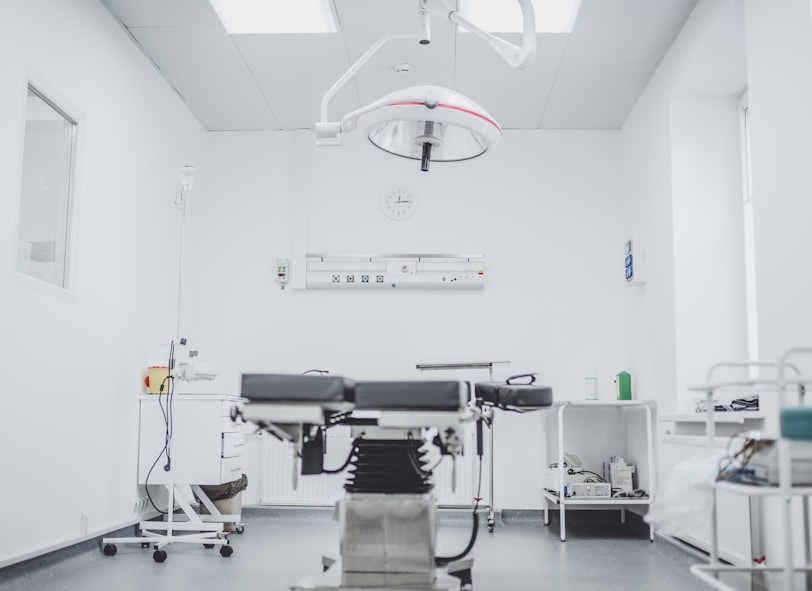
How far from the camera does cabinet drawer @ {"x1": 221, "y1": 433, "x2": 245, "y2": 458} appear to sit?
4637mm

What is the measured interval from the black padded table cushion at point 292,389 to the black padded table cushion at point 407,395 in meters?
0.08

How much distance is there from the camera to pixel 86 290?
4180 millimetres

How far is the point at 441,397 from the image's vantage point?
2.45 m

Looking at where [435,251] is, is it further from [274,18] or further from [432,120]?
[432,120]

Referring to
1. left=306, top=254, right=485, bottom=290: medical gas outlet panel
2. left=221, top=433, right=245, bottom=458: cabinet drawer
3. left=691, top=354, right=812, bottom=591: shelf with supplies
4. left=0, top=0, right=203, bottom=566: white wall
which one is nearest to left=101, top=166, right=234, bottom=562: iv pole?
left=0, top=0, right=203, bottom=566: white wall

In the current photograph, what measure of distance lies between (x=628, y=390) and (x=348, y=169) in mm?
2581

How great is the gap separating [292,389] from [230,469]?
249 cm

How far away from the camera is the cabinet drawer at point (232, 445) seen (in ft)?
15.2

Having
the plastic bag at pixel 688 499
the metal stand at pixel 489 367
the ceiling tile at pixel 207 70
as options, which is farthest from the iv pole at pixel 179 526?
the plastic bag at pixel 688 499

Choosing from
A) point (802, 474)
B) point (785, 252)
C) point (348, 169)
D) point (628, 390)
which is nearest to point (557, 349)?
point (628, 390)

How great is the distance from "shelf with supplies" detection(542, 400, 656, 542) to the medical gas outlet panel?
45.2 inches

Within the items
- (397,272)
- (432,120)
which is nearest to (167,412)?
(397,272)

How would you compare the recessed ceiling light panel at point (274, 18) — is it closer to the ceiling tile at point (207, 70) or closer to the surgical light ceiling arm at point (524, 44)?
the ceiling tile at point (207, 70)

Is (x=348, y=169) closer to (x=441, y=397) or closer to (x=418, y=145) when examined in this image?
(x=418, y=145)
